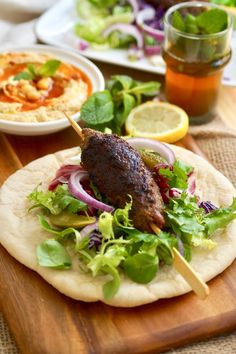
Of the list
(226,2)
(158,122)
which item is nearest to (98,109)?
(158,122)

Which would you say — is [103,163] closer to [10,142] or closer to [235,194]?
[235,194]

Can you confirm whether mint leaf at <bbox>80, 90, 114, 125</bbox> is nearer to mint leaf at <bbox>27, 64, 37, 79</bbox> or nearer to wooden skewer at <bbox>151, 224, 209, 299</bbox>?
mint leaf at <bbox>27, 64, 37, 79</bbox>

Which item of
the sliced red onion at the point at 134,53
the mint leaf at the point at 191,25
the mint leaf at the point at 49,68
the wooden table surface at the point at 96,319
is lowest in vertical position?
the wooden table surface at the point at 96,319

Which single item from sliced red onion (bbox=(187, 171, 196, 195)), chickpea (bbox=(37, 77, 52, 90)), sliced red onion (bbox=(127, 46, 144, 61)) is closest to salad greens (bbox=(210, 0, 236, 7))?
sliced red onion (bbox=(127, 46, 144, 61))

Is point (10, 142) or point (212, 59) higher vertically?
point (212, 59)

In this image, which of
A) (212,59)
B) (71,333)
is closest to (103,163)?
(71,333)

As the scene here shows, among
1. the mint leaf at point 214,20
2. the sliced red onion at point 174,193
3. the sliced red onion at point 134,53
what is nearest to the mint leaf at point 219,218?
the sliced red onion at point 174,193

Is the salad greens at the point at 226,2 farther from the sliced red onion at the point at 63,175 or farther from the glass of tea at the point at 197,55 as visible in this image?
the sliced red onion at the point at 63,175
